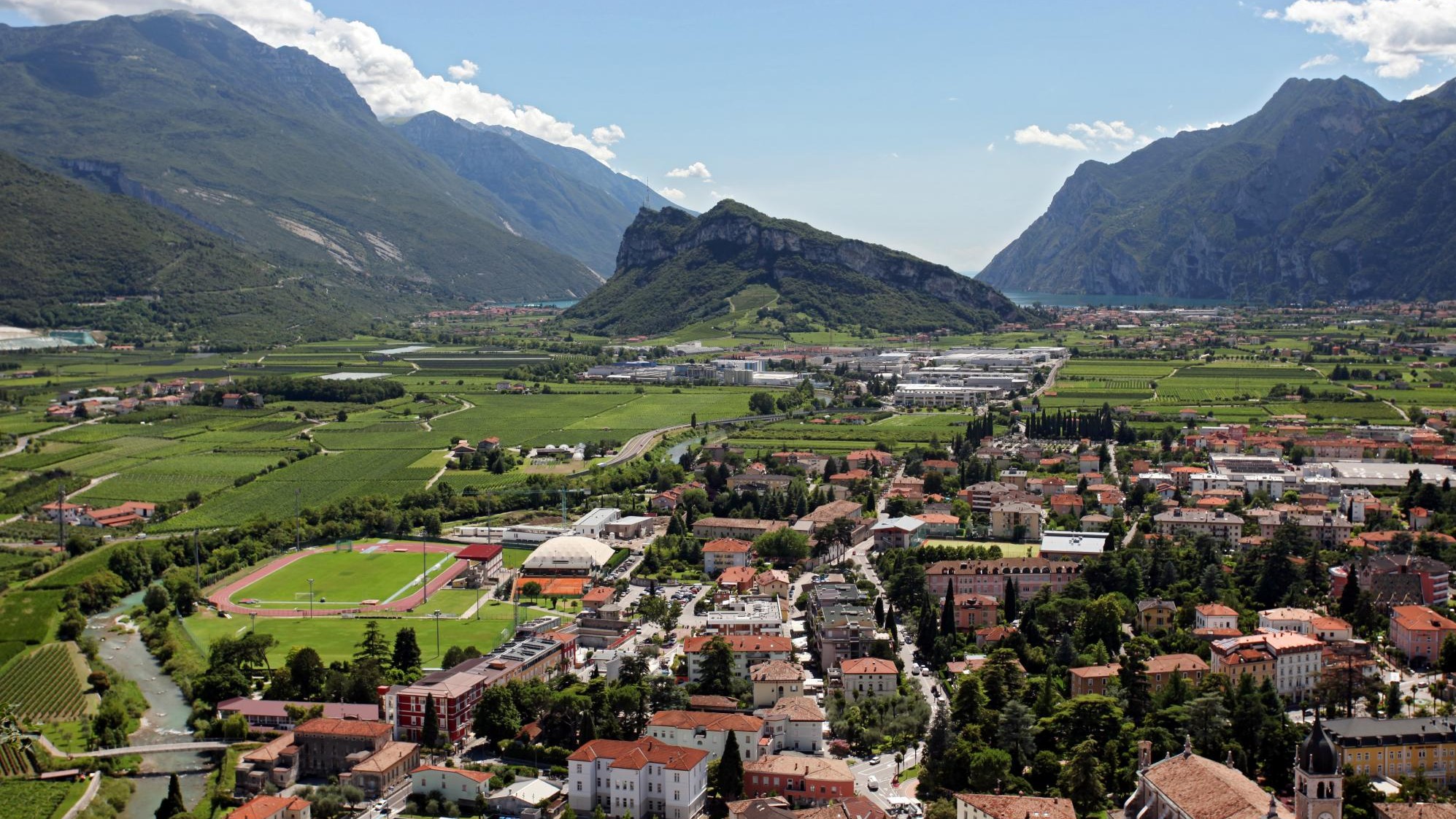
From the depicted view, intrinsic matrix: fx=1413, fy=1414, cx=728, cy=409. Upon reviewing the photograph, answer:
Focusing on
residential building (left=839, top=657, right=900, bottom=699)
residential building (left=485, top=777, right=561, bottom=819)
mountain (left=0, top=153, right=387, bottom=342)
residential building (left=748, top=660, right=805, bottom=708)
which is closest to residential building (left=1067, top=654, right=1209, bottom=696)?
residential building (left=839, top=657, right=900, bottom=699)

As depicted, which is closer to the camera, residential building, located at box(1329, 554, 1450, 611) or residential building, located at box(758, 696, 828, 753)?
residential building, located at box(758, 696, 828, 753)

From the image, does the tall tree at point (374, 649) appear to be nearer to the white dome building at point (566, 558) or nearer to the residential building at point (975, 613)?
the white dome building at point (566, 558)

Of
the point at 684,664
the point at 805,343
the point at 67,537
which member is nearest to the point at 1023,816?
the point at 684,664

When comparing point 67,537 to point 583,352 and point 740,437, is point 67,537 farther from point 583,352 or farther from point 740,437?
point 583,352

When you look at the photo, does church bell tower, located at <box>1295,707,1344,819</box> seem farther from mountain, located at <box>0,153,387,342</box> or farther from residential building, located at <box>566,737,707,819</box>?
mountain, located at <box>0,153,387,342</box>

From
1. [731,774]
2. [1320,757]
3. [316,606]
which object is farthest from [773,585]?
[1320,757]

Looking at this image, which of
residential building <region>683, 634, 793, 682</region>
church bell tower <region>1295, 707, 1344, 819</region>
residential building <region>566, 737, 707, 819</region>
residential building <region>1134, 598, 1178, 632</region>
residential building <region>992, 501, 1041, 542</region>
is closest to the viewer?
church bell tower <region>1295, 707, 1344, 819</region>

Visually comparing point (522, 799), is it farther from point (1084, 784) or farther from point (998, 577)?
point (998, 577)
